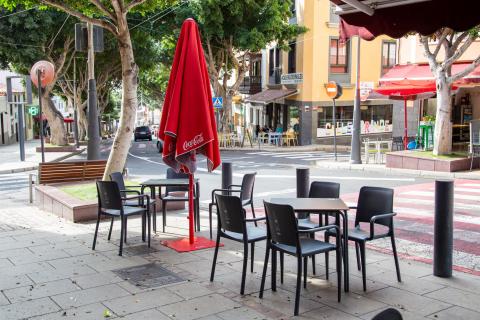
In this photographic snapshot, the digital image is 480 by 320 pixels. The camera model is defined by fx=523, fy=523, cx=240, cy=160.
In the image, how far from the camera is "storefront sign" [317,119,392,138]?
1329 inches

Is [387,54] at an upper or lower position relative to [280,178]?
upper

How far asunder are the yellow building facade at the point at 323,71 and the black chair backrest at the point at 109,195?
87.0 feet

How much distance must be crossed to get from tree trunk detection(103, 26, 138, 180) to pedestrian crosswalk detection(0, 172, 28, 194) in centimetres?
637

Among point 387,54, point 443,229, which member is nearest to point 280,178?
point 443,229

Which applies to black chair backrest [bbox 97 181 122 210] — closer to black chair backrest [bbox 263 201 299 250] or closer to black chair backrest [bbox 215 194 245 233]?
black chair backrest [bbox 215 194 245 233]

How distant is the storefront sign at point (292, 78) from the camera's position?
33.4 meters

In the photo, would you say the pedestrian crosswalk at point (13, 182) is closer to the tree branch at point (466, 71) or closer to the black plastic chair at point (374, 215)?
the black plastic chair at point (374, 215)

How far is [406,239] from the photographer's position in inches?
324

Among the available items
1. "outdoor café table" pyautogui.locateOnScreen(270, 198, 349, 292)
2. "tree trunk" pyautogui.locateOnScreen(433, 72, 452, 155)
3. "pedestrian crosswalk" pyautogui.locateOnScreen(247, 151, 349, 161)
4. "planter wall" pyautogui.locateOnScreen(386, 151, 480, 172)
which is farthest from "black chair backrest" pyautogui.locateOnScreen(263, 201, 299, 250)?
"pedestrian crosswalk" pyautogui.locateOnScreen(247, 151, 349, 161)

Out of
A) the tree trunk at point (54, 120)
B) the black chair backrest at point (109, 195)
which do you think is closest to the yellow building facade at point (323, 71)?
the tree trunk at point (54, 120)

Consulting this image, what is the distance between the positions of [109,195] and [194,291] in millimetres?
2373

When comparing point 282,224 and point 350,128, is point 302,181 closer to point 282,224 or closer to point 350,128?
point 282,224

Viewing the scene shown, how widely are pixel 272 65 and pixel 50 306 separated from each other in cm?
3565

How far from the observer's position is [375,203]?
6.29m
